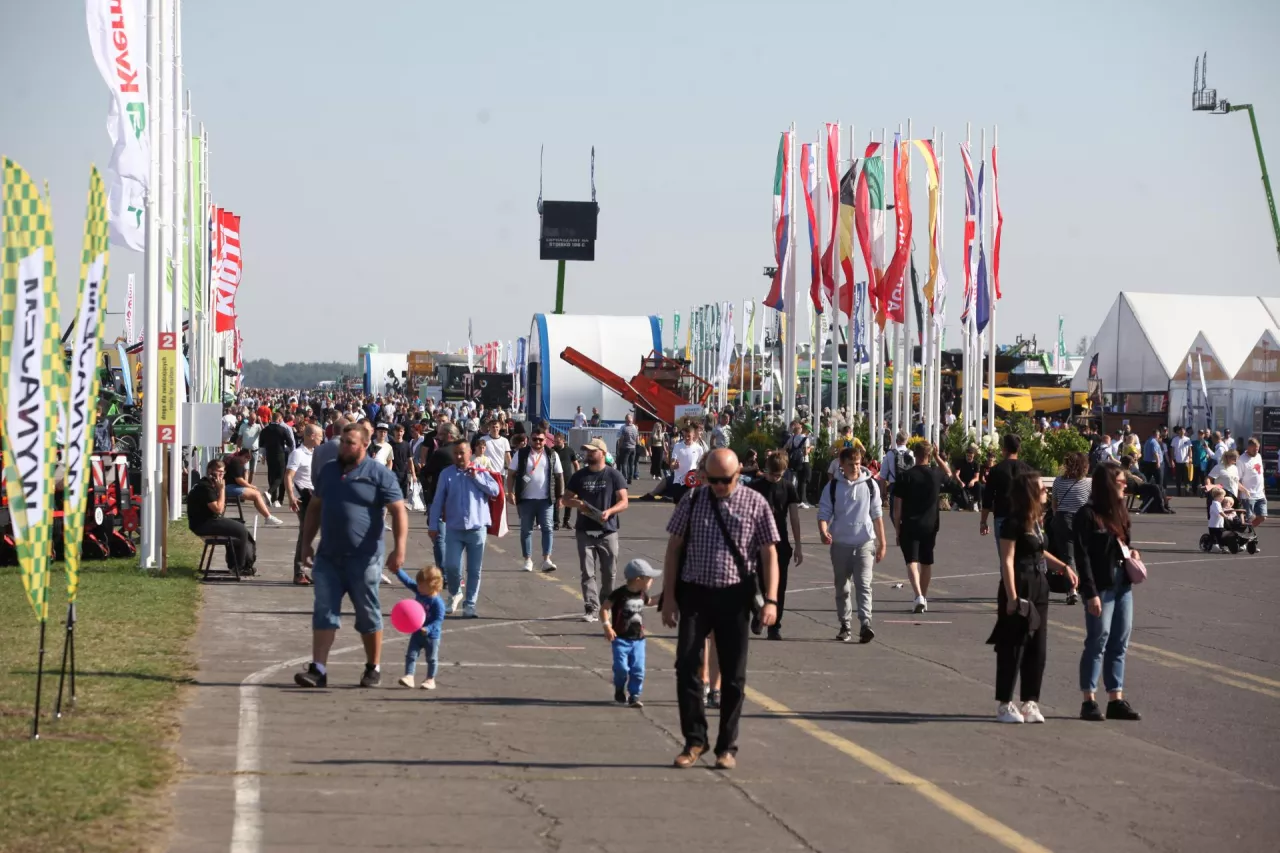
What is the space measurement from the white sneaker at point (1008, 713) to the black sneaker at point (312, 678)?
4370 millimetres

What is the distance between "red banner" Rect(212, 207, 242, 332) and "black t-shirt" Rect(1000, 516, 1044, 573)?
86.3 feet

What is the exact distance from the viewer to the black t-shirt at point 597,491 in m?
14.5

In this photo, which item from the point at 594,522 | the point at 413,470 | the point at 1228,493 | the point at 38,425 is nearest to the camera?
the point at 38,425

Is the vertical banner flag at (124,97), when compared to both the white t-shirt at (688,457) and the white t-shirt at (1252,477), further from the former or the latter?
the white t-shirt at (1252,477)

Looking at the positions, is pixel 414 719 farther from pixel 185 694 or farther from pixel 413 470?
pixel 413 470

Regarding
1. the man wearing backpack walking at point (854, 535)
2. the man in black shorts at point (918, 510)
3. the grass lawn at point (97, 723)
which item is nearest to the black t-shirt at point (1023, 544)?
the man wearing backpack walking at point (854, 535)

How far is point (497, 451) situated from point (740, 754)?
1619cm

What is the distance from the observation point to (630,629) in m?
10.1

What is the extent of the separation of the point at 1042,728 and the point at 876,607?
22.2 feet

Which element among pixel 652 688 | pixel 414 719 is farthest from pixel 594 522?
pixel 414 719

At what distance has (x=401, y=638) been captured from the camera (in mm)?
13578

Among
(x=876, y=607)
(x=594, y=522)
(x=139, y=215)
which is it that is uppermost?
(x=139, y=215)

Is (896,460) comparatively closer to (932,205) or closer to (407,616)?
(932,205)

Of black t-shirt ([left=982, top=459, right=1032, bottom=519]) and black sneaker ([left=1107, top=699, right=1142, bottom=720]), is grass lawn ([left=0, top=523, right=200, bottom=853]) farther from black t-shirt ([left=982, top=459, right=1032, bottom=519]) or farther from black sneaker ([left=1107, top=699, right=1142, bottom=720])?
black t-shirt ([left=982, top=459, right=1032, bottom=519])
